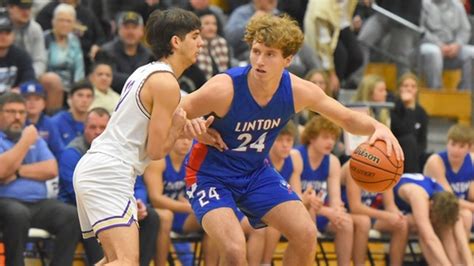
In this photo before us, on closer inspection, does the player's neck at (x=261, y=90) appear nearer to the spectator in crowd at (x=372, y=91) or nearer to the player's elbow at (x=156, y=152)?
the player's elbow at (x=156, y=152)

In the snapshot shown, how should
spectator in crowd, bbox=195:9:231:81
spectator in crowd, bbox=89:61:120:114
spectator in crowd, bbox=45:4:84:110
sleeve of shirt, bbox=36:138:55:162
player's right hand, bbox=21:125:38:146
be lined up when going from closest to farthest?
player's right hand, bbox=21:125:38:146 → sleeve of shirt, bbox=36:138:55:162 → spectator in crowd, bbox=89:61:120:114 → spectator in crowd, bbox=45:4:84:110 → spectator in crowd, bbox=195:9:231:81

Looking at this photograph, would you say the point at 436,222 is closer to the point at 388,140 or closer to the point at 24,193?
the point at 388,140

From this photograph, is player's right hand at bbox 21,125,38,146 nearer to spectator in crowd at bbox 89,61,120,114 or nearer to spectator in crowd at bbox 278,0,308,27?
spectator in crowd at bbox 89,61,120,114

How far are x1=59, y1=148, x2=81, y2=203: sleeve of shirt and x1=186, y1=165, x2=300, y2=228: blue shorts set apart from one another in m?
2.13

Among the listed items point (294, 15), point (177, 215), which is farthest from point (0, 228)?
point (294, 15)

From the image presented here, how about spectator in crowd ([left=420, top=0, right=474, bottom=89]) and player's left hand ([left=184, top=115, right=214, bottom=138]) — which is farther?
spectator in crowd ([left=420, top=0, right=474, bottom=89])

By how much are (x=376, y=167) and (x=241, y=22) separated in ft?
18.3

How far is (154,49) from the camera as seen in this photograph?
677 cm

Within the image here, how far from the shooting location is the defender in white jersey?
21.0 ft

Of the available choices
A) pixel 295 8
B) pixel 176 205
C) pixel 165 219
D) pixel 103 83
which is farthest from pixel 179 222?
pixel 295 8

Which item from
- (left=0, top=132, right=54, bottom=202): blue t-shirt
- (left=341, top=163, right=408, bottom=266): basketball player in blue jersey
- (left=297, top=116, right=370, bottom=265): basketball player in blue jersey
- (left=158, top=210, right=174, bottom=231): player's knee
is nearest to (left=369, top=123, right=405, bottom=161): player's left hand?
(left=158, top=210, right=174, bottom=231): player's knee

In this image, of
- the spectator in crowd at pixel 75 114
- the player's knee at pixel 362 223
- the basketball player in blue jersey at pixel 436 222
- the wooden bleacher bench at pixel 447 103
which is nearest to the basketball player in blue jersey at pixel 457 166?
the basketball player in blue jersey at pixel 436 222

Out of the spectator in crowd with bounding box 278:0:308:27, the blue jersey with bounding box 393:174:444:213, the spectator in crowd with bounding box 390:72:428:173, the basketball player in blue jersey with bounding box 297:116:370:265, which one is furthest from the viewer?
the spectator in crowd with bounding box 278:0:308:27

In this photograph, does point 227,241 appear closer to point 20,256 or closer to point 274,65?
point 274,65
